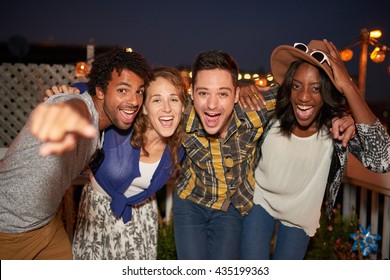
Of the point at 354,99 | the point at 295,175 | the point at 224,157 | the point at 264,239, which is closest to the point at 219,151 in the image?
the point at 224,157

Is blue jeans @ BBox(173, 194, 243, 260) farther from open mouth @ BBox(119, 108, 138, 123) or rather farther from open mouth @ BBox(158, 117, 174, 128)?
open mouth @ BBox(119, 108, 138, 123)

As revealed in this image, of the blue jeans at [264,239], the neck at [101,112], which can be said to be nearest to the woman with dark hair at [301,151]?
the blue jeans at [264,239]

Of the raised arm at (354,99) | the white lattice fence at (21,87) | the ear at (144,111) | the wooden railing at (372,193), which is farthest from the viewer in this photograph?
the white lattice fence at (21,87)

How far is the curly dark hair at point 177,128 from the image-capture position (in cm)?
157

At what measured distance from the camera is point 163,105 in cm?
156

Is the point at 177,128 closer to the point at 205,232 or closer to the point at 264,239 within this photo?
the point at 205,232

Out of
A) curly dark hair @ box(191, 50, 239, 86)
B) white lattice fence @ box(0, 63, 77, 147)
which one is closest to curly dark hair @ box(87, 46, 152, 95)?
curly dark hair @ box(191, 50, 239, 86)

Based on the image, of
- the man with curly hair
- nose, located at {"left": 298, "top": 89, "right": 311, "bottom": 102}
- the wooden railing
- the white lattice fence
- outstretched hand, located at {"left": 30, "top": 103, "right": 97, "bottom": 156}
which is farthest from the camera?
the white lattice fence

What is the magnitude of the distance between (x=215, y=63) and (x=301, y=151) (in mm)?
538

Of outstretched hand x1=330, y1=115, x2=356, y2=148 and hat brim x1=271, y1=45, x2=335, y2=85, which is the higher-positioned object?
hat brim x1=271, y1=45, x2=335, y2=85

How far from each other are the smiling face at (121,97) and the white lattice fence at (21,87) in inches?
86.3

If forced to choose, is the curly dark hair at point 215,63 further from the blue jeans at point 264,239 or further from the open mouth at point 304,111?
the blue jeans at point 264,239

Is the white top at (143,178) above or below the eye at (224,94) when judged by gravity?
below

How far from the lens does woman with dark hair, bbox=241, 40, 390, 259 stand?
4.75 feet
